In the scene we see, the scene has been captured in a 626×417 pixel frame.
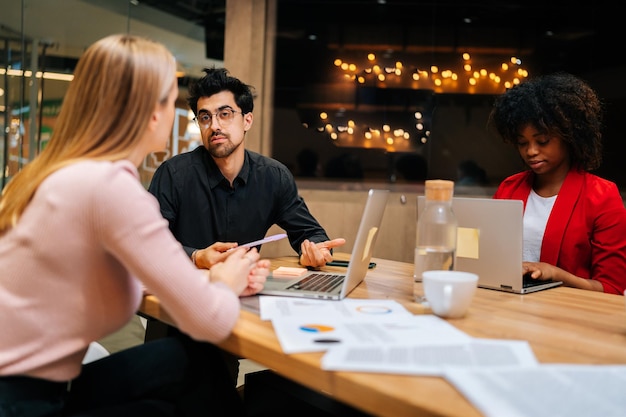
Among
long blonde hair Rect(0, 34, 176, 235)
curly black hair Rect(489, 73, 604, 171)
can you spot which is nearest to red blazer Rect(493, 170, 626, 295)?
curly black hair Rect(489, 73, 604, 171)

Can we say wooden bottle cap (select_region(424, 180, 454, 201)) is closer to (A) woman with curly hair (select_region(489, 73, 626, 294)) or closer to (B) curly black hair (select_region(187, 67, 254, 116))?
(A) woman with curly hair (select_region(489, 73, 626, 294))

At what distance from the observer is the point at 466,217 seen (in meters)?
1.52

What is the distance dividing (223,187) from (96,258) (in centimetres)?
134

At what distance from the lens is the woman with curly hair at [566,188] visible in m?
1.93

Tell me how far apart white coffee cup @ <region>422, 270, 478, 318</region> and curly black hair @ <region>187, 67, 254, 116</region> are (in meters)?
1.48

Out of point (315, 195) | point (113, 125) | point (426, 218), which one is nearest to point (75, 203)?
point (113, 125)

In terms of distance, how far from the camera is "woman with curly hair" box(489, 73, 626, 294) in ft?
6.33

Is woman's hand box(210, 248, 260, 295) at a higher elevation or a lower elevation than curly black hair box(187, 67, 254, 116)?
lower

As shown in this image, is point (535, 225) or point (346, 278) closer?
point (346, 278)

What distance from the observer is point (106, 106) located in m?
1.08

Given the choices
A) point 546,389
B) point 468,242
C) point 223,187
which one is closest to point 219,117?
point 223,187

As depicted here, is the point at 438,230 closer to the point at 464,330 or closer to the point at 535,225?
the point at 464,330

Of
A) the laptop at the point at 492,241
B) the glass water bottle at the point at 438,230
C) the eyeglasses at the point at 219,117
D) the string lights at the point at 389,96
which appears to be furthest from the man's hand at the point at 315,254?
Result: the string lights at the point at 389,96

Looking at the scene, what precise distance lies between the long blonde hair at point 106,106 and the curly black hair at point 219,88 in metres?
1.24
